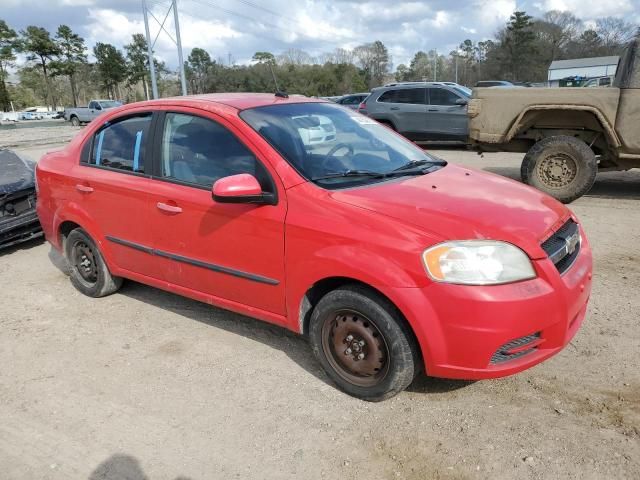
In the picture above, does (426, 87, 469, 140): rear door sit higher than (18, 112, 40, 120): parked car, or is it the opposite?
(426, 87, 469, 140): rear door

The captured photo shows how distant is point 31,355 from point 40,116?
Answer: 7169 centimetres

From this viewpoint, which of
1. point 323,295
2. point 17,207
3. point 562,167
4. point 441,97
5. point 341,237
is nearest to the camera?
point 341,237

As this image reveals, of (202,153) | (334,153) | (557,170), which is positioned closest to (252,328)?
Answer: (202,153)

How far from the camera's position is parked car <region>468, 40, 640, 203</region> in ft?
22.3

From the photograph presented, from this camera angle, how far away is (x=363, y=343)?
292 centimetres

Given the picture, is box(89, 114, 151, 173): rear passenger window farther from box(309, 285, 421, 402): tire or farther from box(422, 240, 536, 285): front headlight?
box(422, 240, 536, 285): front headlight

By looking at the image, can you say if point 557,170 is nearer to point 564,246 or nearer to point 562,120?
point 562,120

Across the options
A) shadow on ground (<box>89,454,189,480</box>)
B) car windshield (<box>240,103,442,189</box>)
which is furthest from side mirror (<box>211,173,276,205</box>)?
shadow on ground (<box>89,454,189,480</box>)

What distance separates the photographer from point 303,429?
2811 mm

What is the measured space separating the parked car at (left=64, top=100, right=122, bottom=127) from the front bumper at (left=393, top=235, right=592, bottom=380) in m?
33.6

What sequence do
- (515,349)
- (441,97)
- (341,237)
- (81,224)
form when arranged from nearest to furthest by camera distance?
(515,349) → (341,237) → (81,224) → (441,97)

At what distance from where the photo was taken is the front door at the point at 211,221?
3.16 m

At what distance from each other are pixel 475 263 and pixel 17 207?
5633 millimetres

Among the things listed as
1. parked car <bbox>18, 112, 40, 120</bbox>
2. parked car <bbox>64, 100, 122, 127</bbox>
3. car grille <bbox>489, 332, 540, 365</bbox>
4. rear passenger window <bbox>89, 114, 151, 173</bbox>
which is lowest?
parked car <bbox>18, 112, 40, 120</bbox>
